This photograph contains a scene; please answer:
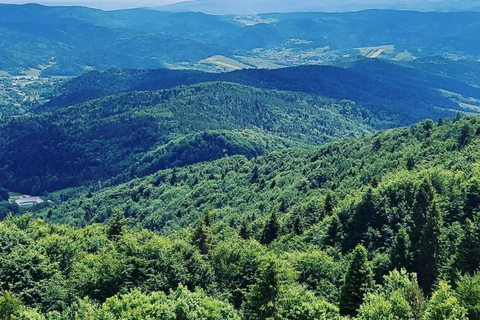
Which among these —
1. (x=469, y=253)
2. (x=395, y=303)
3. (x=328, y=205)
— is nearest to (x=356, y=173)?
(x=328, y=205)

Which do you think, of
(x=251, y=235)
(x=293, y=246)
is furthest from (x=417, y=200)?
(x=251, y=235)

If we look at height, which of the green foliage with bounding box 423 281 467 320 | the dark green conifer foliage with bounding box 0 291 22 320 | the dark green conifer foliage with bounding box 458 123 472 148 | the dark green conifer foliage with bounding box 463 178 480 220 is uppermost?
the green foliage with bounding box 423 281 467 320

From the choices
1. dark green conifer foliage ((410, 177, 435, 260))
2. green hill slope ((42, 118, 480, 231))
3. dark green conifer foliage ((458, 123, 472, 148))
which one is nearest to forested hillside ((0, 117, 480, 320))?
dark green conifer foliage ((410, 177, 435, 260))

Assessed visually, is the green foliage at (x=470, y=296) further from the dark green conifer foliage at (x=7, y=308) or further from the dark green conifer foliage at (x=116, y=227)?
the dark green conifer foliage at (x=116, y=227)

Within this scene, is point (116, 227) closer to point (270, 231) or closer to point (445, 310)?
point (270, 231)


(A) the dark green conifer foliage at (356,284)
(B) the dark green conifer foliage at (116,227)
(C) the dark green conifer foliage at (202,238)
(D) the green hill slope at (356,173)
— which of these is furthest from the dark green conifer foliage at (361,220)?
(B) the dark green conifer foliage at (116,227)

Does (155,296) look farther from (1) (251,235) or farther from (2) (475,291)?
(1) (251,235)

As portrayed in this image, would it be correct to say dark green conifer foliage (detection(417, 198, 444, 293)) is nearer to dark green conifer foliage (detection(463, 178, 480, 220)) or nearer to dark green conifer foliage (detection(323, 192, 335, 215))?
dark green conifer foliage (detection(463, 178, 480, 220))
